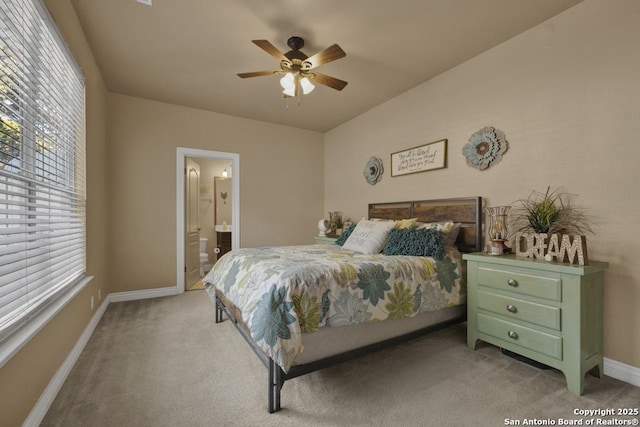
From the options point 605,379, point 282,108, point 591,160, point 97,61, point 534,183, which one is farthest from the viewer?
point 282,108

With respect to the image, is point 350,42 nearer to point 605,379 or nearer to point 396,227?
point 396,227

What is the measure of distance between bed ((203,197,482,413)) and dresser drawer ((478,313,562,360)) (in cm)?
29

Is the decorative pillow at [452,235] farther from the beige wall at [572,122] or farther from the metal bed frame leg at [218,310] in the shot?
the metal bed frame leg at [218,310]

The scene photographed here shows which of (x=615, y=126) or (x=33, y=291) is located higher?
(x=615, y=126)

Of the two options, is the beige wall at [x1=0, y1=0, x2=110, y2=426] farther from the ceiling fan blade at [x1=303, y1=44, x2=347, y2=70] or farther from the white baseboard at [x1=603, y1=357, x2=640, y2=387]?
the white baseboard at [x1=603, y1=357, x2=640, y2=387]

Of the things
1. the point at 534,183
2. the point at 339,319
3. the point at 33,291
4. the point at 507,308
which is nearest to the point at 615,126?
the point at 534,183

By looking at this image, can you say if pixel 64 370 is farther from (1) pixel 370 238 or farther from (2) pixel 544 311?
(2) pixel 544 311

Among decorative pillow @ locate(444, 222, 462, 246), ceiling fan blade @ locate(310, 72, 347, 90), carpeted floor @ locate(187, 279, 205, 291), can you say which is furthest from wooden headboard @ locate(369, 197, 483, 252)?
carpeted floor @ locate(187, 279, 205, 291)

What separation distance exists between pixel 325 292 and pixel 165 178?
322 centimetres

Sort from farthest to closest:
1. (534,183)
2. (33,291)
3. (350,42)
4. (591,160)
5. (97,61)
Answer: (97,61), (350,42), (534,183), (591,160), (33,291)

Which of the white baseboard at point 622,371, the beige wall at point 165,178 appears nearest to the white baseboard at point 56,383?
the beige wall at point 165,178

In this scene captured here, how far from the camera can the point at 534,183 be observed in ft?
7.93

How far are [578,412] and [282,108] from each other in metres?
4.14

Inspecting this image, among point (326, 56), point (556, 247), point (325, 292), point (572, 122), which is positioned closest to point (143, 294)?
point (325, 292)
